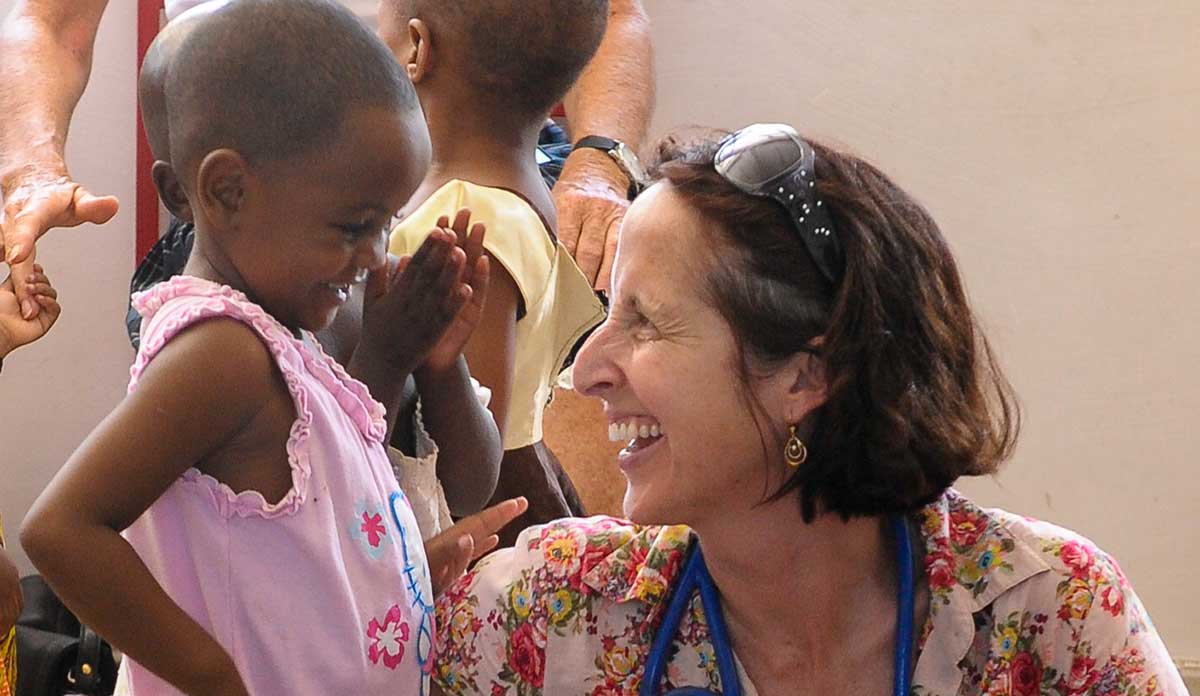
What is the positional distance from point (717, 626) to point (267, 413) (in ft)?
1.61

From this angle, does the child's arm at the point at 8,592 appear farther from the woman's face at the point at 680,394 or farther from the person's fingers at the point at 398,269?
the woman's face at the point at 680,394

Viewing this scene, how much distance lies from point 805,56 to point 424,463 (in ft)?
9.69

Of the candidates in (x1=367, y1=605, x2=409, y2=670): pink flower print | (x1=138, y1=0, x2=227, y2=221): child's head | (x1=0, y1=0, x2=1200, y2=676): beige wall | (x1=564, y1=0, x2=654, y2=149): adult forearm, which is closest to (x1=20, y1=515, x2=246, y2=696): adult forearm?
(x1=367, y1=605, x2=409, y2=670): pink flower print

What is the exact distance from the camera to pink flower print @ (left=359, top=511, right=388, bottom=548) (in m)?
1.58

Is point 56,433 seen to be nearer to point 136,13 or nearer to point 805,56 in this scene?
point 136,13

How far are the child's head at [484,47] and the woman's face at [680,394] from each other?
702mm

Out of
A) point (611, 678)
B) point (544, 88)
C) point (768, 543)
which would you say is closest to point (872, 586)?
point (768, 543)

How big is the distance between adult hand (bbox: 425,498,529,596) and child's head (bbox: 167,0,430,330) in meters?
0.29

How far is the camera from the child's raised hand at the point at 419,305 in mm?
1736

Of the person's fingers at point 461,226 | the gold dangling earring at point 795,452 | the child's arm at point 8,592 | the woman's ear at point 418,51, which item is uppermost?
the woman's ear at point 418,51

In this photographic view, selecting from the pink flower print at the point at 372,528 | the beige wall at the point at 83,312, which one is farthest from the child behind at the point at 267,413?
the beige wall at the point at 83,312

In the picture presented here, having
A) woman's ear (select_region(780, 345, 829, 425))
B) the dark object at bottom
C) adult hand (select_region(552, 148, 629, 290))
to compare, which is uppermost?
woman's ear (select_region(780, 345, 829, 425))

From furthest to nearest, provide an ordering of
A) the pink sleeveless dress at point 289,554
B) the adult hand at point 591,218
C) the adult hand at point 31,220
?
1. the adult hand at point 591,218
2. the adult hand at point 31,220
3. the pink sleeveless dress at point 289,554

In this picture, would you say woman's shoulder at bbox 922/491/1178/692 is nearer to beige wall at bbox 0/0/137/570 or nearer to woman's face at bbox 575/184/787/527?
woman's face at bbox 575/184/787/527
